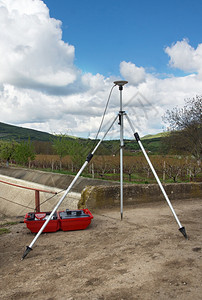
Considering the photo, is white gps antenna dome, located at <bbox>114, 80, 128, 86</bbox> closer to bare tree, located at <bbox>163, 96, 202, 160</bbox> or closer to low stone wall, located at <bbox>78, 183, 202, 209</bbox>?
low stone wall, located at <bbox>78, 183, 202, 209</bbox>

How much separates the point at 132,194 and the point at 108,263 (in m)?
4.26

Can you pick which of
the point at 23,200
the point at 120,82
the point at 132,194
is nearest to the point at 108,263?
the point at 120,82

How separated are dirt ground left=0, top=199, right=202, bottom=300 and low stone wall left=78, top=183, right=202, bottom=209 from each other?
1.20 metres

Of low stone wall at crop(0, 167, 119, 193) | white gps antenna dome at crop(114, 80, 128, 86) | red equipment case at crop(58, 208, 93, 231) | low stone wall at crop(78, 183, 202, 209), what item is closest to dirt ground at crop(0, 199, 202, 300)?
red equipment case at crop(58, 208, 93, 231)

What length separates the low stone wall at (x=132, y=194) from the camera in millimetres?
7561

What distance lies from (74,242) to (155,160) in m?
17.9

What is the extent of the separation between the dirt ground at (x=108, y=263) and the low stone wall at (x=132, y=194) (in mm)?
1196

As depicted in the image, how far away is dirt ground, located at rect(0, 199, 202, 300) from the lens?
3184 mm

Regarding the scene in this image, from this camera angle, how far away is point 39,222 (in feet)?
18.3

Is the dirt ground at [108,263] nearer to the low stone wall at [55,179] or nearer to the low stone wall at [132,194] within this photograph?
the low stone wall at [132,194]

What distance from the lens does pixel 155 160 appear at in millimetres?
22188

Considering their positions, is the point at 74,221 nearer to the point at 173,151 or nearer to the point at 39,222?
the point at 39,222

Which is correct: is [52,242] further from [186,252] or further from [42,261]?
[186,252]

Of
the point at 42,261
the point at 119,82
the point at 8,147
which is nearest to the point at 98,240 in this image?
the point at 42,261
